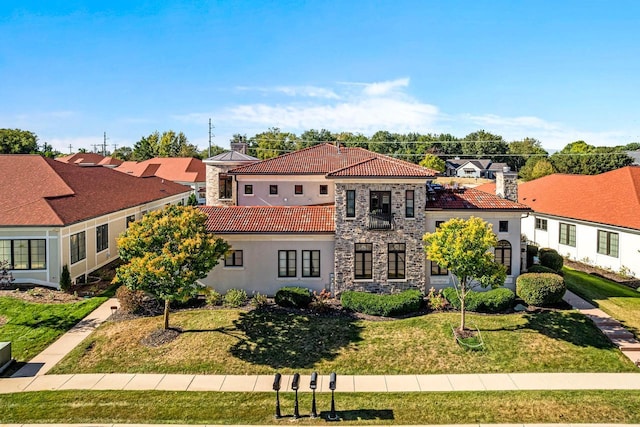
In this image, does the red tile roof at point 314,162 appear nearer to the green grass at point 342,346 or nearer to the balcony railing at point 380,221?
the balcony railing at point 380,221

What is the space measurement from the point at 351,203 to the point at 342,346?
816cm

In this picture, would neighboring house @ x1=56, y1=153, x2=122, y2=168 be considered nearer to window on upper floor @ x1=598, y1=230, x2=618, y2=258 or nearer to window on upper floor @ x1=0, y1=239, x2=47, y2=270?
window on upper floor @ x1=0, y1=239, x2=47, y2=270

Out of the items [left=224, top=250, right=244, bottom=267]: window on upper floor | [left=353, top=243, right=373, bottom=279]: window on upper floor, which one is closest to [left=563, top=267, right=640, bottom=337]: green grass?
[left=353, top=243, right=373, bottom=279]: window on upper floor

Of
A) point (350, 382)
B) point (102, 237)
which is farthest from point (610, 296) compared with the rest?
point (102, 237)

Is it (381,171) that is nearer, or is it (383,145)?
(381,171)

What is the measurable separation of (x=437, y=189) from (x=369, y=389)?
15.2 metres

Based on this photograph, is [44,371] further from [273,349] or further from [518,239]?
[518,239]

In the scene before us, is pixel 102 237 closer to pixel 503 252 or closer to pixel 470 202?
pixel 470 202

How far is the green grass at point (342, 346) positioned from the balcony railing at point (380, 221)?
5.13 m

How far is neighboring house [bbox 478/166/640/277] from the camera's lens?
3064 cm

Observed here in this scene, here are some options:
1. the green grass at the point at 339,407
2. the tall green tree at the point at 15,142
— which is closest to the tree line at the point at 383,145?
the tall green tree at the point at 15,142

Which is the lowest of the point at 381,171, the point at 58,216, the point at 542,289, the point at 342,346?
the point at 342,346

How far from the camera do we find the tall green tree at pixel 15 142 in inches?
3735

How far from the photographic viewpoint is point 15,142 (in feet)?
314
